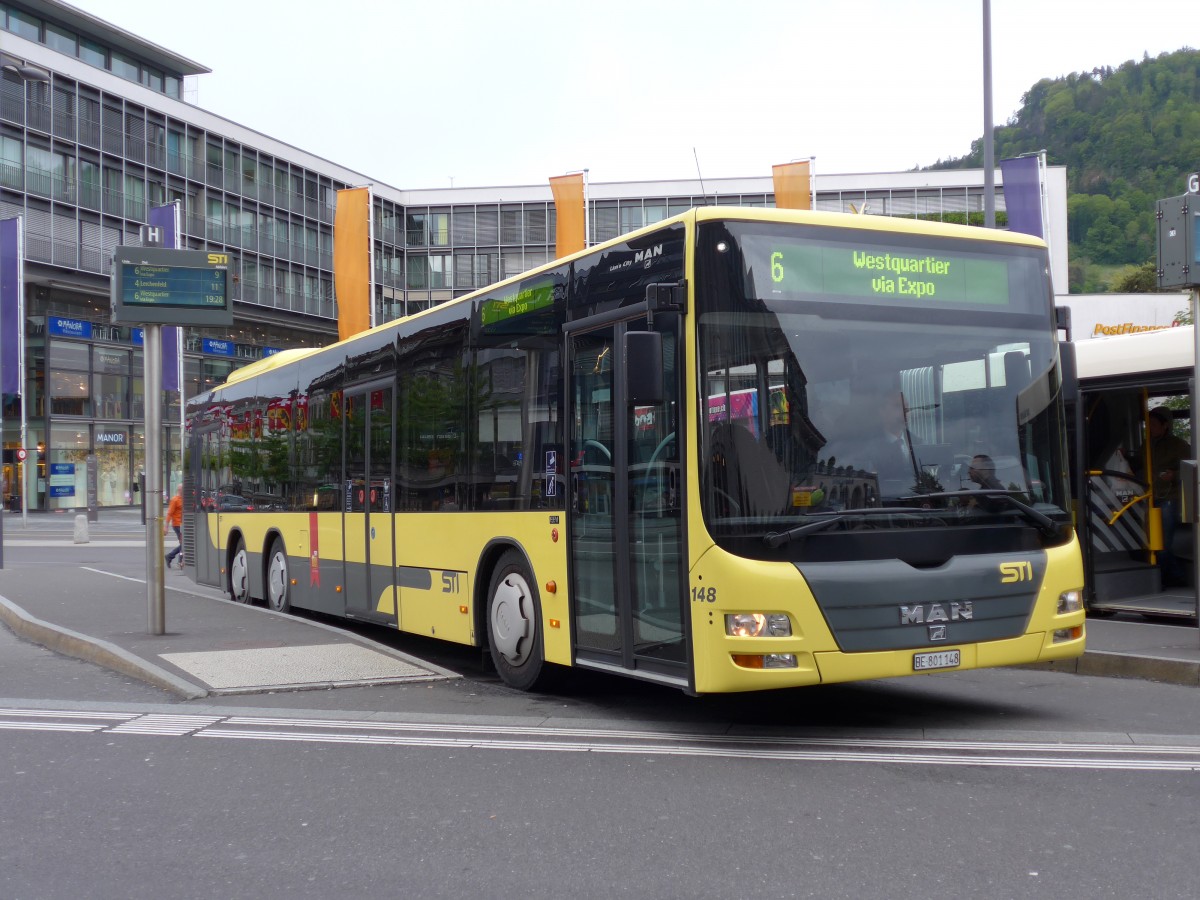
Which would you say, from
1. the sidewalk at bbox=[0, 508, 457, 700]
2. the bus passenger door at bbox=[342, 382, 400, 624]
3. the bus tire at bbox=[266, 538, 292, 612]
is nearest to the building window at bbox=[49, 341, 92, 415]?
the sidewalk at bbox=[0, 508, 457, 700]

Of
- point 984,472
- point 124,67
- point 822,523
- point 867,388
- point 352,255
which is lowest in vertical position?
point 822,523

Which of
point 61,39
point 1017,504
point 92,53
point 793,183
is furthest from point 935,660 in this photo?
point 92,53

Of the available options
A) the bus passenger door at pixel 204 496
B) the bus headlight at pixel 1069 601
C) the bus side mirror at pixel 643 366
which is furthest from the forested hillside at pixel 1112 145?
the bus side mirror at pixel 643 366

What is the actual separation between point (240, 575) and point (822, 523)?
11447 millimetres

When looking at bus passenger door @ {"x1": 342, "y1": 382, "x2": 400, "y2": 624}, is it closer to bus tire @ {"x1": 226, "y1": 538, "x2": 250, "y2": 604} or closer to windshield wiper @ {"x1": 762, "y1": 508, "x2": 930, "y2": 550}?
bus tire @ {"x1": 226, "y1": 538, "x2": 250, "y2": 604}

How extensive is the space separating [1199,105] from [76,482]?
9572 centimetres

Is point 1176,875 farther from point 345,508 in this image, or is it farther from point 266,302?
point 266,302

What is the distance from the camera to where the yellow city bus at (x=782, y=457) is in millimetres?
7133

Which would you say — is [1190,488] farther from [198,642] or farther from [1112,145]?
[1112,145]

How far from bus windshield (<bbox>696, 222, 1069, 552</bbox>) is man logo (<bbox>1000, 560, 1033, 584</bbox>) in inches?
9.8

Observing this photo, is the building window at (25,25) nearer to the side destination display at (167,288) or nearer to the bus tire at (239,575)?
the bus tire at (239,575)

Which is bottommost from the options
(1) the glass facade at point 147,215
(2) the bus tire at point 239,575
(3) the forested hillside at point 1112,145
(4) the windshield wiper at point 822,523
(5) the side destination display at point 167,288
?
(2) the bus tire at point 239,575

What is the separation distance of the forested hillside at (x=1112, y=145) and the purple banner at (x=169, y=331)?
5785 centimetres

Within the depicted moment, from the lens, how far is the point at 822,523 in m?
7.12
